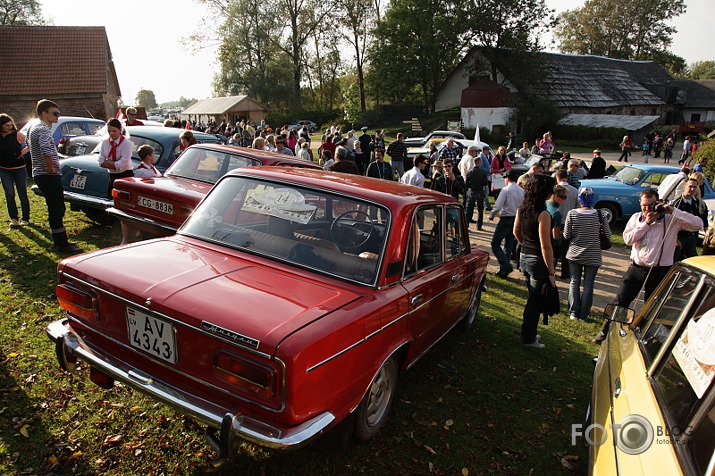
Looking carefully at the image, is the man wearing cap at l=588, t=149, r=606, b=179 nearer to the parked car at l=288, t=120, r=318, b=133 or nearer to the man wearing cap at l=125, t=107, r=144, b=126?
the man wearing cap at l=125, t=107, r=144, b=126

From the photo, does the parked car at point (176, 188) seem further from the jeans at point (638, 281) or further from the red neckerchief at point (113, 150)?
the jeans at point (638, 281)

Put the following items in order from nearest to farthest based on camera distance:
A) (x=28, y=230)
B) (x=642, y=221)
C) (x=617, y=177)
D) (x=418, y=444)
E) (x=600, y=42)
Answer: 1. (x=418, y=444)
2. (x=642, y=221)
3. (x=28, y=230)
4. (x=617, y=177)
5. (x=600, y=42)

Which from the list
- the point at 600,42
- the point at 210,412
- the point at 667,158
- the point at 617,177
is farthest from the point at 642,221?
the point at 600,42

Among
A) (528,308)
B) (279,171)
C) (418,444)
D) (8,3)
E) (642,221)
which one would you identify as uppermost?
(8,3)

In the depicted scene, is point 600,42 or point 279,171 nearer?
point 279,171

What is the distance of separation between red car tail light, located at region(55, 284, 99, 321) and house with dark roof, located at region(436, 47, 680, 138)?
4102 centimetres

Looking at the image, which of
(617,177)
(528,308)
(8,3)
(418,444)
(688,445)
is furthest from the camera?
(8,3)

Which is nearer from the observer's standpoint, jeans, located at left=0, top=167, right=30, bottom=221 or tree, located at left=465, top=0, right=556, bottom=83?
jeans, located at left=0, top=167, right=30, bottom=221

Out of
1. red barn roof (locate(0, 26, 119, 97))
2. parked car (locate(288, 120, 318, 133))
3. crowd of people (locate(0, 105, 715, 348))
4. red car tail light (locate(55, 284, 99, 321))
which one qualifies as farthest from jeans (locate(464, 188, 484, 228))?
parked car (locate(288, 120, 318, 133))

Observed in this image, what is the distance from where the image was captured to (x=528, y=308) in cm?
535

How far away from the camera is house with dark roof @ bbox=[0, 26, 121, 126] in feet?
80.8

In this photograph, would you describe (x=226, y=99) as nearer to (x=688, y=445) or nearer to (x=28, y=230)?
(x=28, y=230)

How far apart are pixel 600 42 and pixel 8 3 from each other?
7867 cm

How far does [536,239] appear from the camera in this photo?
16.9ft
